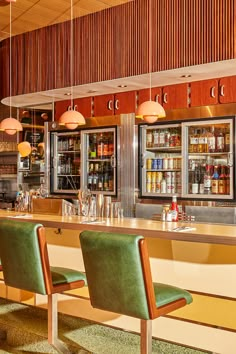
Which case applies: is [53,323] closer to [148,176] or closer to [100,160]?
[148,176]

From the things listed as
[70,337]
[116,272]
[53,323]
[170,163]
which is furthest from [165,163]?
[116,272]

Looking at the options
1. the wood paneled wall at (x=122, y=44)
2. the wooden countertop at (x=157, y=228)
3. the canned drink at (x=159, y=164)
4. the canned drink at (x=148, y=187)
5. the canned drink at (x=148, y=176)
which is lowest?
the wooden countertop at (x=157, y=228)

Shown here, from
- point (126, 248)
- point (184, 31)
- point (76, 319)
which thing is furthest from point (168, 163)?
point (126, 248)

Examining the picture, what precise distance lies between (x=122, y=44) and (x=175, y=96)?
3.06 ft

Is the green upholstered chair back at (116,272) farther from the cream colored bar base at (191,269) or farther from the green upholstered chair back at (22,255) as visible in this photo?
the cream colored bar base at (191,269)

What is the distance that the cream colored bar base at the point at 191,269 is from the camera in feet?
10.5

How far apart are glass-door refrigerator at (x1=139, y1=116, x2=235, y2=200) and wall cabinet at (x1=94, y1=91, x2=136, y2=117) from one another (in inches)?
13.5

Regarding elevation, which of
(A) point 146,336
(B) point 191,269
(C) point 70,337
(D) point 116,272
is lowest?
(C) point 70,337

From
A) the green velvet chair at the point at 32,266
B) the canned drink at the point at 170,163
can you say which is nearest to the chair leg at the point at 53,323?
the green velvet chair at the point at 32,266

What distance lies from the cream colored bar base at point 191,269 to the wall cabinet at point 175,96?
89.2 inches

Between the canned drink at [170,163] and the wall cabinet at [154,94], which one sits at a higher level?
the wall cabinet at [154,94]

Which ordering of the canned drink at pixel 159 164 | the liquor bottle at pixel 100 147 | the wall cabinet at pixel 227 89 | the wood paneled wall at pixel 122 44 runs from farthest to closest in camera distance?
the liquor bottle at pixel 100 147, the canned drink at pixel 159 164, the wall cabinet at pixel 227 89, the wood paneled wall at pixel 122 44

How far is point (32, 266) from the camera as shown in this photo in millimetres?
3131

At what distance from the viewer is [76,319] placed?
4070mm
